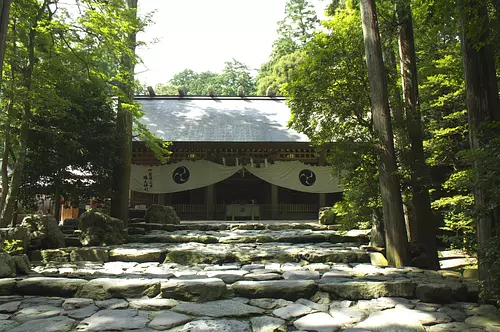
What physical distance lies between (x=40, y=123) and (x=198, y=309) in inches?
319

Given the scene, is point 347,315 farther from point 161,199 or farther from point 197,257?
point 161,199

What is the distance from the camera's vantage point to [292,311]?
10.6 ft

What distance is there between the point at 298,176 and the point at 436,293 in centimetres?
1030

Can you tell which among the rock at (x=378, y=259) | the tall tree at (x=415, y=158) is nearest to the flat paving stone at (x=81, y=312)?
the rock at (x=378, y=259)

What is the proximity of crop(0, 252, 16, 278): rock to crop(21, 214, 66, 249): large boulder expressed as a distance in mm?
2084

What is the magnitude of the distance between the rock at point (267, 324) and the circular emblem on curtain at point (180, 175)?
36.4ft

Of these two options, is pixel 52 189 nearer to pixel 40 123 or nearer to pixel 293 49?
pixel 40 123

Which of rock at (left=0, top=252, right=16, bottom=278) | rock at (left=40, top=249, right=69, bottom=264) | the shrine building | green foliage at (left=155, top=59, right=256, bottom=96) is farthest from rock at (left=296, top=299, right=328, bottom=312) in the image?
green foliage at (left=155, top=59, right=256, bottom=96)

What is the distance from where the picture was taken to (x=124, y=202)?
10.0m

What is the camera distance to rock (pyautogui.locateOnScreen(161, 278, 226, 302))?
3.54 m

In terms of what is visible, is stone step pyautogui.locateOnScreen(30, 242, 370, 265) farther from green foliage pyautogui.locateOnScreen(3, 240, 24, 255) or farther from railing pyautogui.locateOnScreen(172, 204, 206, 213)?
railing pyautogui.locateOnScreen(172, 204, 206, 213)

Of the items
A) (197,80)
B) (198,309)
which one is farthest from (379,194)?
(197,80)

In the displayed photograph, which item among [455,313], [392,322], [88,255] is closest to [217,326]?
[392,322]

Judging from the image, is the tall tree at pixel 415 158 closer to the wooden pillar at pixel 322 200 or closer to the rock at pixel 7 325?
the rock at pixel 7 325
